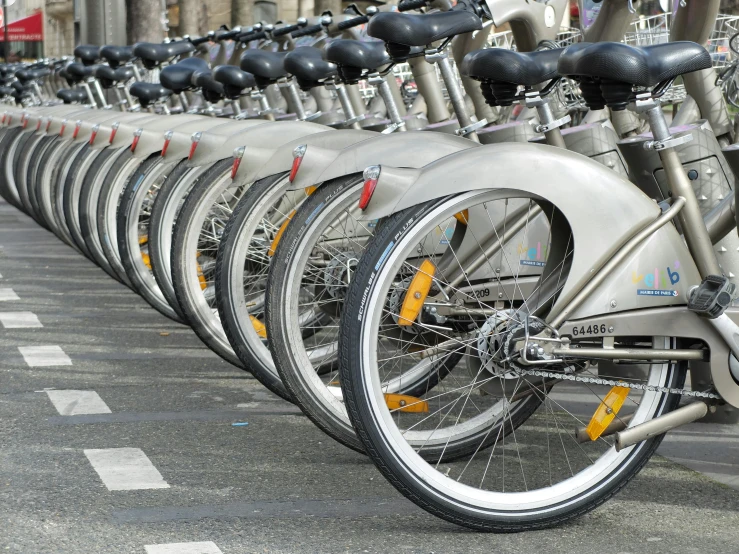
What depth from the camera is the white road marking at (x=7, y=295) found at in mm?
7555

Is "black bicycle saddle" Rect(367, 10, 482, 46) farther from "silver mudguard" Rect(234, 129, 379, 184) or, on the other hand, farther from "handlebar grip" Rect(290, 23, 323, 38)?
"handlebar grip" Rect(290, 23, 323, 38)

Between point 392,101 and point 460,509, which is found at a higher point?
point 392,101

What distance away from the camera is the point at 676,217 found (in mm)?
3402

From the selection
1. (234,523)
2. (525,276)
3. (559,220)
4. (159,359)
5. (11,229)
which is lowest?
(11,229)

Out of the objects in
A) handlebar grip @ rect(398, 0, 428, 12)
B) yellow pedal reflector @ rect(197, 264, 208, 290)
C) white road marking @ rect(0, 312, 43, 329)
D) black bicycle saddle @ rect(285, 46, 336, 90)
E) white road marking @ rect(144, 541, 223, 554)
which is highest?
handlebar grip @ rect(398, 0, 428, 12)

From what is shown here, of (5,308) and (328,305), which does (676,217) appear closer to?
(328,305)

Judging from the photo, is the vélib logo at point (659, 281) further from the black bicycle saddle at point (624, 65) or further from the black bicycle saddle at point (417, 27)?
the black bicycle saddle at point (417, 27)

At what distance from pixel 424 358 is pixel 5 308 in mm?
3524

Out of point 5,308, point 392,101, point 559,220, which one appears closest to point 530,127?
point 392,101

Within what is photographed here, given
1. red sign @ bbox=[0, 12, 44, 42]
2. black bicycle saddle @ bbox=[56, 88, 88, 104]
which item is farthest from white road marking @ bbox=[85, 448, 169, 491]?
red sign @ bbox=[0, 12, 44, 42]

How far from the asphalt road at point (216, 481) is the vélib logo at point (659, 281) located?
614 millimetres

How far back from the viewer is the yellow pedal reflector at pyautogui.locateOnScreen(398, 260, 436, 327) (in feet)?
12.2

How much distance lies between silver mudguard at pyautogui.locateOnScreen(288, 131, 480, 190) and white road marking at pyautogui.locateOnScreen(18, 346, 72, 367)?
2.12 meters

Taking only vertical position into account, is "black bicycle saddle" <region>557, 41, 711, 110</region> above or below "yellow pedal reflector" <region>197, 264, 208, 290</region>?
above
